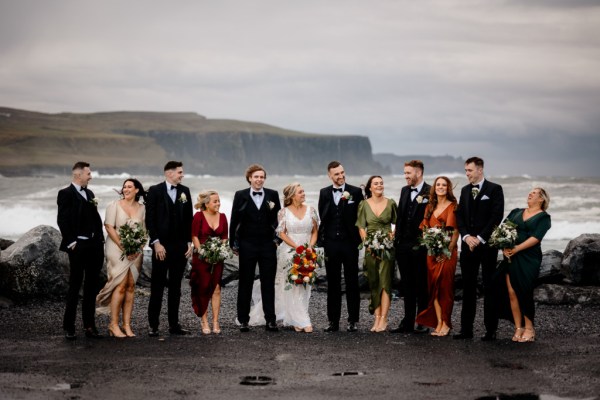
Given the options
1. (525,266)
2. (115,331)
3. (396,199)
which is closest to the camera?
(525,266)

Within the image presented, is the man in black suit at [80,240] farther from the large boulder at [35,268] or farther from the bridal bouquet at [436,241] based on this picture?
the bridal bouquet at [436,241]

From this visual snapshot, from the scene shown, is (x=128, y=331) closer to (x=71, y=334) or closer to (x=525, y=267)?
(x=71, y=334)

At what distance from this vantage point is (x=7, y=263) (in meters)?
13.3

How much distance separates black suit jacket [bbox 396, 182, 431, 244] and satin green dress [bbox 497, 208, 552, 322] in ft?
3.73

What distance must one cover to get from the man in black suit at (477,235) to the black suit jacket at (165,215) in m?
3.57

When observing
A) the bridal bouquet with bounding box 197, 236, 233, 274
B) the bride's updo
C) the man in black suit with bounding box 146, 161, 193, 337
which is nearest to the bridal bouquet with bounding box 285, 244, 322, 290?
the bride's updo

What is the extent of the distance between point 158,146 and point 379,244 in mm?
149571

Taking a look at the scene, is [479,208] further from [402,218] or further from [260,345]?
[260,345]

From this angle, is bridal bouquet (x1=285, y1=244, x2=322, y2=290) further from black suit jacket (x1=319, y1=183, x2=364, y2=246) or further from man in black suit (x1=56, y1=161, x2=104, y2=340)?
man in black suit (x1=56, y1=161, x2=104, y2=340)

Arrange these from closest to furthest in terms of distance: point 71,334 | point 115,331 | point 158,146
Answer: point 71,334
point 115,331
point 158,146

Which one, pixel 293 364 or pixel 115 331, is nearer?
pixel 293 364

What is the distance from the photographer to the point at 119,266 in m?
10.4

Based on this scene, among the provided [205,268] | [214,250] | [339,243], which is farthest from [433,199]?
[205,268]

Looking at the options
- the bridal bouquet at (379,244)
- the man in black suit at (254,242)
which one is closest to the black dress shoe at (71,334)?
the man in black suit at (254,242)
